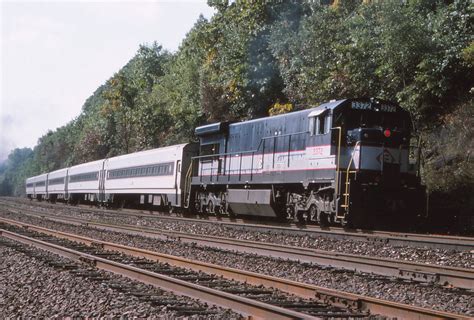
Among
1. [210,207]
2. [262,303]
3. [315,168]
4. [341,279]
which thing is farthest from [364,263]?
[210,207]

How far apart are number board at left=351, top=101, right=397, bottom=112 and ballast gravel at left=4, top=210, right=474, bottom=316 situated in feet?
18.4

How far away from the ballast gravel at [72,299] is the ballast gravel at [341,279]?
217 centimetres

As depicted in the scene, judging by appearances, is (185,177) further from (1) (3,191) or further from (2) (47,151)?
(1) (3,191)

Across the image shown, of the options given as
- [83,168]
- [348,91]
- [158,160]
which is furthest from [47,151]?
Answer: [348,91]

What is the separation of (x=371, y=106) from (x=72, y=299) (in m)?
10.2

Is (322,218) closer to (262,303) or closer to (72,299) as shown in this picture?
(72,299)

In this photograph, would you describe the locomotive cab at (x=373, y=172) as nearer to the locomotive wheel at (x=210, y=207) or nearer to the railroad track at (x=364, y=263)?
the railroad track at (x=364, y=263)

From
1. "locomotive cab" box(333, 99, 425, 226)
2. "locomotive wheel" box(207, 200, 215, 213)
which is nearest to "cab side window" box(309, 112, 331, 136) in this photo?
"locomotive cab" box(333, 99, 425, 226)

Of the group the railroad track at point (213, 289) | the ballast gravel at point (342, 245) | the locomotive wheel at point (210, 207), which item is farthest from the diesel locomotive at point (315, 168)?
the railroad track at point (213, 289)

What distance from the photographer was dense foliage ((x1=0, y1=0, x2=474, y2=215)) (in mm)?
19453

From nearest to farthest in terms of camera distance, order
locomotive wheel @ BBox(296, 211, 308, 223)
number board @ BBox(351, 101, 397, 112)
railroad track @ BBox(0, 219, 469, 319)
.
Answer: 1. railroad track @ BBox(0, 219, 469, 319)
2. number board @ BBox(351, 101, 397, 112)
3. locomotive wheel @ BBox(296, 211, 308, 223)

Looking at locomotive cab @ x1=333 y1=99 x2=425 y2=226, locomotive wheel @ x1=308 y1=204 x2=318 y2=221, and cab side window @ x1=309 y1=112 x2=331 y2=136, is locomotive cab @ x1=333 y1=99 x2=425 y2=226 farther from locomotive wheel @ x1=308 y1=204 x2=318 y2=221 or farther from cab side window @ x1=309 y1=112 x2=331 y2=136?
locomotive wheel @ x1=308 y1=204 x2=318 y2=221

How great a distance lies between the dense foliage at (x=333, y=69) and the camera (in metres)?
19.5

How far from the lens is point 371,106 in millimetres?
15195
